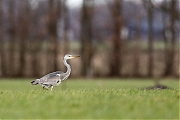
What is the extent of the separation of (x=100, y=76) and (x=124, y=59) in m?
3.18

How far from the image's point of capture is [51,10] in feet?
209

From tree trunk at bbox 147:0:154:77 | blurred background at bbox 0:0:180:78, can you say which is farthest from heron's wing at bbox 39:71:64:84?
tree trunk at bbox 147:0:154:77

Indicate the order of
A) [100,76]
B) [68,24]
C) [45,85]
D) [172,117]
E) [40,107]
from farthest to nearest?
[68,24] < [100,76] < [45,85] < [40,107] < [172,117]

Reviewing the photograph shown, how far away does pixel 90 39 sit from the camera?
65.3 m

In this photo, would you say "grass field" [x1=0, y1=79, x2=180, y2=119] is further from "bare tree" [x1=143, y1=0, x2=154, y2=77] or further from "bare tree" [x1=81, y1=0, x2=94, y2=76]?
"bare tree" [x1=143, y1=0, x2=154, y2=77]

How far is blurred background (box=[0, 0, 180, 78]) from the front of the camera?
207 feet

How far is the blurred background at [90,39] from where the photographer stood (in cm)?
6319

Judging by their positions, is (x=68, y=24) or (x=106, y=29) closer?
(x=106, y=29)

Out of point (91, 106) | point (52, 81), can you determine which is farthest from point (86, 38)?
point (91, 106)

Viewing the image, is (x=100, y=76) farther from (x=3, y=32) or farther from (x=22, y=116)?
(x=22, y=116)

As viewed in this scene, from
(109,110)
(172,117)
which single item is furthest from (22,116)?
(172,117)

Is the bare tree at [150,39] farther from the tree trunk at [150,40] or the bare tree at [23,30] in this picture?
the bare tree at [23,30]

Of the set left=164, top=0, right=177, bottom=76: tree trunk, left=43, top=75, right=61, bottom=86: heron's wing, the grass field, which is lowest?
left=164, top=0, right=177, bottom=76: tree trunk

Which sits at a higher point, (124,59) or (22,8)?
(22,8)
